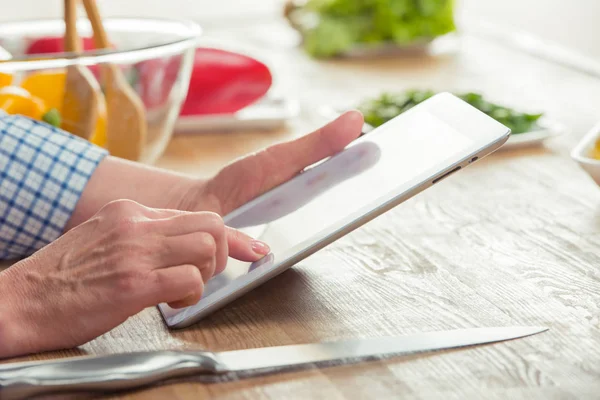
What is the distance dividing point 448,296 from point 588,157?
1.13 ft

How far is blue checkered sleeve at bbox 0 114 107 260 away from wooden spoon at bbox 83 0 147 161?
0.18 meters

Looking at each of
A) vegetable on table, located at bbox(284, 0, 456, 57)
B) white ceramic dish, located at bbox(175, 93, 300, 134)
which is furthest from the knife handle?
vegetable on table, located at bbox(284, 0, 456, 57)

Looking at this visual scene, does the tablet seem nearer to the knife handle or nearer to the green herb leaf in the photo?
the knife handle

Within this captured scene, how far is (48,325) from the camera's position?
0.72 metres

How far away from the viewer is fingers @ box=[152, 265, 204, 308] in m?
0.70

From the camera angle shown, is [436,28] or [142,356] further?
[436,28]

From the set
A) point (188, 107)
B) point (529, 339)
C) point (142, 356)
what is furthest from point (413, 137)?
point (188, 107)

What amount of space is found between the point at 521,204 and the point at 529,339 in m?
0.37

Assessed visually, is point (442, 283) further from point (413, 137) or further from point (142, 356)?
point (142, 356)

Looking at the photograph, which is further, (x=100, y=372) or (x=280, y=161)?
(x=280, y=161)

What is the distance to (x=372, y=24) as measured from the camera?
1992mm

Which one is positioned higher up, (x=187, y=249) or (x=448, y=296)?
(x=187, y=249)

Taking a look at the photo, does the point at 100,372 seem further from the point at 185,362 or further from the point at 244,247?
the point at 244,247

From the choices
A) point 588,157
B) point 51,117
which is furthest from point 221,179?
point 588,157
